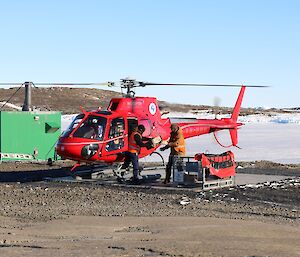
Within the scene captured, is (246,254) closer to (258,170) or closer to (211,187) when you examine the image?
(211,187)

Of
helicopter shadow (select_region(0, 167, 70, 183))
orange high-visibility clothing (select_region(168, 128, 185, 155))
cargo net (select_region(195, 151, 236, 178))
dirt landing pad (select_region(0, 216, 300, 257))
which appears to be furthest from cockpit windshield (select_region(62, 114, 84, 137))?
dirt landing pad (select_region(0, 216, 300, 257))

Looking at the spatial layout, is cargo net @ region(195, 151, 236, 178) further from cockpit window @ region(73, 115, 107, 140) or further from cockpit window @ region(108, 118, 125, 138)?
cockpit window @ region(73, 115, 107, 140)

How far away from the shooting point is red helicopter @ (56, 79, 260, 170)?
54.9 ft

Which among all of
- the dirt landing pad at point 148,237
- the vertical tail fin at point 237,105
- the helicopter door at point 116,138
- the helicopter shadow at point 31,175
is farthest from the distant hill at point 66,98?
the dirt landing pad at point 148,237

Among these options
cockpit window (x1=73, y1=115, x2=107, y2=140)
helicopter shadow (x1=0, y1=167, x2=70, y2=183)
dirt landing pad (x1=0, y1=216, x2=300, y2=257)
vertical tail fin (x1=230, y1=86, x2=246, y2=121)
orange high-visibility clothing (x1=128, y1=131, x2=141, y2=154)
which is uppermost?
vertical tail fin (x1=230, y1=86, x2=246, y2=121)

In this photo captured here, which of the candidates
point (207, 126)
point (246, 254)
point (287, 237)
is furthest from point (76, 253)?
point (207, 126)

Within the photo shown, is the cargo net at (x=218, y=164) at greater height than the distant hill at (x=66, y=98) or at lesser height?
lesser

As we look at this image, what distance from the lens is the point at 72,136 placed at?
16.7 metres

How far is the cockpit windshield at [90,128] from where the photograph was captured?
16.8 metres

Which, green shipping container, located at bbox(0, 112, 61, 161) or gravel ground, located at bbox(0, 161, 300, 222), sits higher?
green shipping container, located at bbox(0, 112, 61, 161)

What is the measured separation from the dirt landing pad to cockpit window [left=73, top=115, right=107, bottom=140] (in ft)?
17.6

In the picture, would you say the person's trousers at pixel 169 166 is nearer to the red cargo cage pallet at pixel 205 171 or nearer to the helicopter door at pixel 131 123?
the red cargo cage pallet at pixel 205 171

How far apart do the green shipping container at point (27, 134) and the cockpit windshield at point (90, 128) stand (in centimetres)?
589

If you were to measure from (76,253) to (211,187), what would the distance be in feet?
28.2
